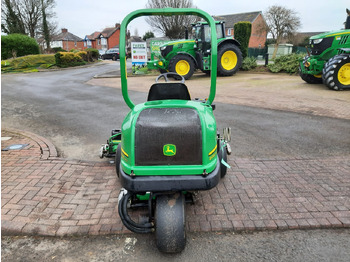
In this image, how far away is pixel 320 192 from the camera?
3.59 m

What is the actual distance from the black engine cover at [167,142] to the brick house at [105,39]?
64670 mm

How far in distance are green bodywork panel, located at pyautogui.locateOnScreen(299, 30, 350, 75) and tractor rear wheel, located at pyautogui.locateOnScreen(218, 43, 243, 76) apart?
4165 mm

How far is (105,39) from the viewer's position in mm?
65000

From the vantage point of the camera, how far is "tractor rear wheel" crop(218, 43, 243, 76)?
1403 centimetres

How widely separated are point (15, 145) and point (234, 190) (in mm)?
4148

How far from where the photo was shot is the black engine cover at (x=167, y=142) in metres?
2.46

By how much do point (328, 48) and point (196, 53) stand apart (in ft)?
19.0

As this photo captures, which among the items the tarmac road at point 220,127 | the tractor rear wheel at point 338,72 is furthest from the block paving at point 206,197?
the tractor rear wheel at point 338,72

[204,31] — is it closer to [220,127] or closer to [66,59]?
[220,127]

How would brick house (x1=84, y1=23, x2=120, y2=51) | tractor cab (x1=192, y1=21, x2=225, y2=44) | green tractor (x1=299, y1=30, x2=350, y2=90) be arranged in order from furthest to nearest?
brick house (x1=84, y1=23, x2=120, y2=51) < tractor cab (x1=192, y1=21, x2=225, y2=44) < green tractor (x1=299, y1=30, x2=350, y2=90)

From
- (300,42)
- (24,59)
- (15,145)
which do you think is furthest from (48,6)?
(15,145)

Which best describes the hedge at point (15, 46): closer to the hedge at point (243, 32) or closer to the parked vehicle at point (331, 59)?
the hedge at point (243, 32)

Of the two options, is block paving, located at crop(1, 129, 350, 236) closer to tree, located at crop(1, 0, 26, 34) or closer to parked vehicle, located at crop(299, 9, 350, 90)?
parked vehicle, located at crop(299, 9, 350, 90)

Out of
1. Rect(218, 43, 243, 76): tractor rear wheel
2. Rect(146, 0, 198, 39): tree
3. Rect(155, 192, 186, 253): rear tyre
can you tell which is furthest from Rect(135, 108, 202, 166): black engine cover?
Rect(146, 0, 198, 39): tree
